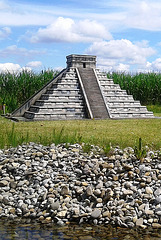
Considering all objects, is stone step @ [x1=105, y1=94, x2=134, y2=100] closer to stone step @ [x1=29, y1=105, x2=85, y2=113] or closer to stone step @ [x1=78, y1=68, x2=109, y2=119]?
stone step @ [x1=78, y1=68, x2=109, y2=119]

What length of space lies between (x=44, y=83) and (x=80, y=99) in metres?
6.85

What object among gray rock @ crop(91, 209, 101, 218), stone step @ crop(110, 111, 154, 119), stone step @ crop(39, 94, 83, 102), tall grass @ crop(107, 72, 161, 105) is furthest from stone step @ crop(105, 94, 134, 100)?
gray rock @ crop(91, 209, 101, 218)

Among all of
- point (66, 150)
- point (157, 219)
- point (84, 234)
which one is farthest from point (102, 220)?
point (66, 150)

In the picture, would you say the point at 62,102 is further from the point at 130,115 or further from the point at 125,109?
the point at 130,115

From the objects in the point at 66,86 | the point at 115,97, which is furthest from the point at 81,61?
the point at 115,97

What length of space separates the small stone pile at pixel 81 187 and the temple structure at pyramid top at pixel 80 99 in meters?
9.74

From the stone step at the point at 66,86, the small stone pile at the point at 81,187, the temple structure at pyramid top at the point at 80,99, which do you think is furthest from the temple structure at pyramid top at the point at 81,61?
the small stone pile at the point at 81,187

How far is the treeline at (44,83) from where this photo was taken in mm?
24250

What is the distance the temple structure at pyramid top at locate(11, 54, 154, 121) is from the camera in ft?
57.8

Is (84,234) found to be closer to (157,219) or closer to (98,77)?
(157,219)

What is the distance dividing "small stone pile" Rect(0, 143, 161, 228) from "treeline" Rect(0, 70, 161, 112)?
15.1 metres

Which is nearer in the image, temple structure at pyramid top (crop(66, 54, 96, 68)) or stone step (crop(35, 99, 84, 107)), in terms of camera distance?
stone step (crop(35, 99, 84, 107))

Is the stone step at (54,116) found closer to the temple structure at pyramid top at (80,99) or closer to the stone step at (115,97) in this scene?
the temple structure at pyramid top at (80,99)

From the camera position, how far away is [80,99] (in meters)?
18.3
